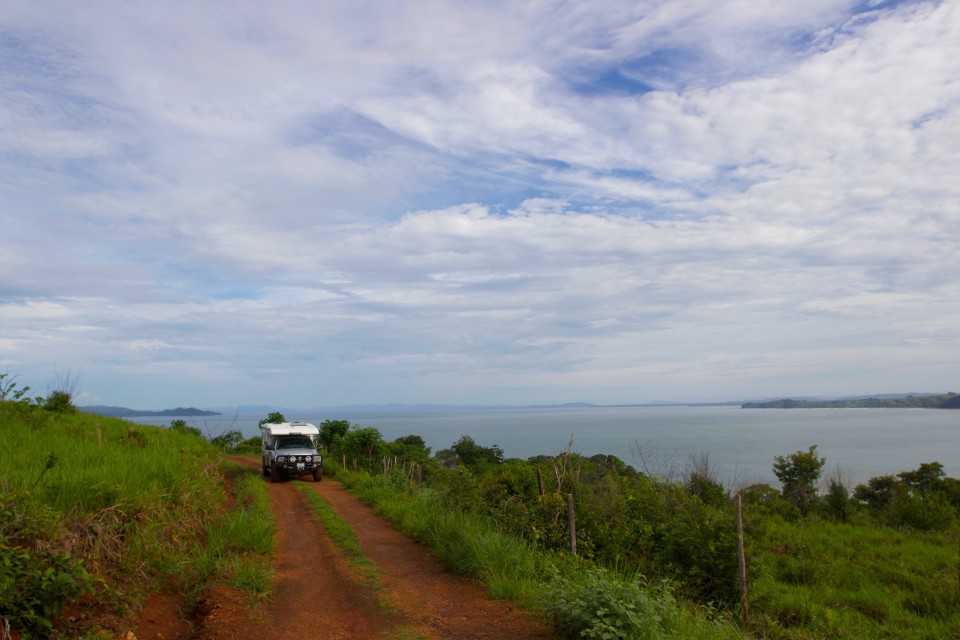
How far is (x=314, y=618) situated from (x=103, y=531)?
231 centimetres

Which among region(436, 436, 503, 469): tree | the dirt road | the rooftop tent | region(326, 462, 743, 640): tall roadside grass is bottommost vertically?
region(436, 436, 503, 469): tree

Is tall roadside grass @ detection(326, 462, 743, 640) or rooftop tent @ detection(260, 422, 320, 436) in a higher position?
rooftop tent @ detection(260, 422, 320, 436)

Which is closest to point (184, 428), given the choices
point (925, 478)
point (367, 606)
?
point (367, 606)

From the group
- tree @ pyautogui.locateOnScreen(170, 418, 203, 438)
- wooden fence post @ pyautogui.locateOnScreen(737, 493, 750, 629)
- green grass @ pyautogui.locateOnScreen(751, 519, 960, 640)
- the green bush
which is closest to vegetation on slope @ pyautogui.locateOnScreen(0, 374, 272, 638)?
the green bush

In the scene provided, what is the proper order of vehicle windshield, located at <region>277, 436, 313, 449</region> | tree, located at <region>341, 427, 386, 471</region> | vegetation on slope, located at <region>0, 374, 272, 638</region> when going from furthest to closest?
1. tree, located at <region>341, 427, 386, 471</region>
2. vehicle windshield, located at <region>277, 436, 313, 449</region>
3. vegetation on slope, located at <region>0, 374, 272, 638</region>

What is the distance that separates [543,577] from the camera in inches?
301

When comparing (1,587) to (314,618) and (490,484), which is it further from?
(490,484)

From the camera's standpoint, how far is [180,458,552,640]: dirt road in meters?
6.25

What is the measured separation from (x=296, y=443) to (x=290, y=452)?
4.19 ft

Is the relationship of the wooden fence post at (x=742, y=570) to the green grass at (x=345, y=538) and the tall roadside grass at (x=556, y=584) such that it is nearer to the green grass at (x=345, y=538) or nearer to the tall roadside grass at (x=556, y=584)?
the tall roadside grass at (x=556, y=584)

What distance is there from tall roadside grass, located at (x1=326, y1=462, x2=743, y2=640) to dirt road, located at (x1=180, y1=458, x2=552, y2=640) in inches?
9.6

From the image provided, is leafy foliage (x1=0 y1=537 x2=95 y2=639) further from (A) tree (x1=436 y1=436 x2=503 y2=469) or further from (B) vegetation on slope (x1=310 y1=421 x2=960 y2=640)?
(A) tree (x1=436 y1=436 x2=503 y2=469)

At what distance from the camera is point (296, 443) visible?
22766mm

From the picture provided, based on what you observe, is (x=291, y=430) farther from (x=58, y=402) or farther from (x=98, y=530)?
(x=98, y=530)
